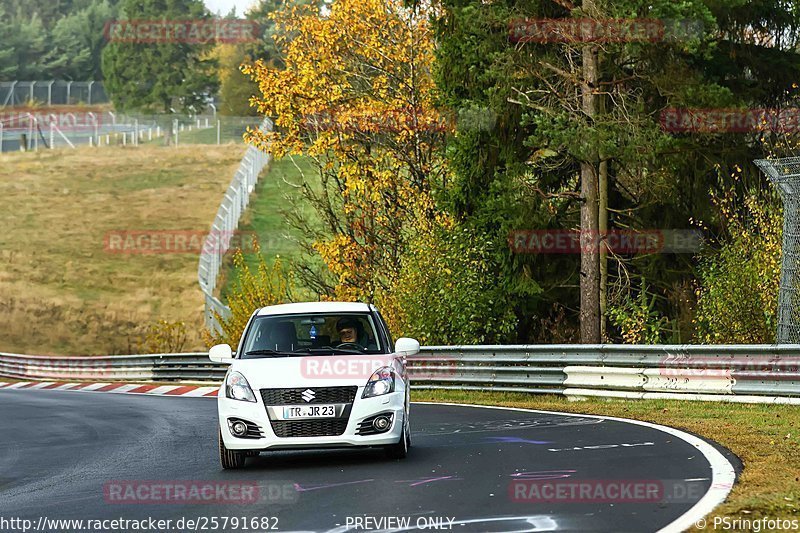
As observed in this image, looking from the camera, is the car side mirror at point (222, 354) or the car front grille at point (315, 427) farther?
the car side mirror at point (222, 354)

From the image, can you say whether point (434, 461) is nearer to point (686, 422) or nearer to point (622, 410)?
point (686, 422)

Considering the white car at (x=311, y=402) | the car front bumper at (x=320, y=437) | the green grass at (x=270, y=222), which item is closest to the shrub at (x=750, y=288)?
the white car at (x=311, y=402)

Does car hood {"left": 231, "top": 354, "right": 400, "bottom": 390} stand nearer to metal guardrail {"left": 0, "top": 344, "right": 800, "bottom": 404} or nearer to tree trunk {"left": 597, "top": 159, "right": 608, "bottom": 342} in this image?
metal guardrail {"left": 0, "top": 344, "right": 800, "bottom": 404}

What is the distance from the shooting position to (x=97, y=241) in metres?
75.1

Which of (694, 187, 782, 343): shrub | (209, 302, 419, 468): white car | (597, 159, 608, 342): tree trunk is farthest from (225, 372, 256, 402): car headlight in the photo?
(597, 159, 608, 342): tree trunk

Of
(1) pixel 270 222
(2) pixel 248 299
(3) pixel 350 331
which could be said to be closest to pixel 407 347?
(3) pixel 350 331

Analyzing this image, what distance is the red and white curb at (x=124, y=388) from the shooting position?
103 ft

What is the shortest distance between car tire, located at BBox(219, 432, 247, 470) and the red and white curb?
1652 cm

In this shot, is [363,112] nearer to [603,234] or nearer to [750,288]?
[603,234]

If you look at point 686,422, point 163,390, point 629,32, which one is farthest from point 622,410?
point 163,390

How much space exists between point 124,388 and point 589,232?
46.7ft

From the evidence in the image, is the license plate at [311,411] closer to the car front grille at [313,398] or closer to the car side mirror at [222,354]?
the car front grille at [313,398]

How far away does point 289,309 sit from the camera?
47.1 ft

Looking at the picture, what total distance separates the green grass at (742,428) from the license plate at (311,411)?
12.2 ft
